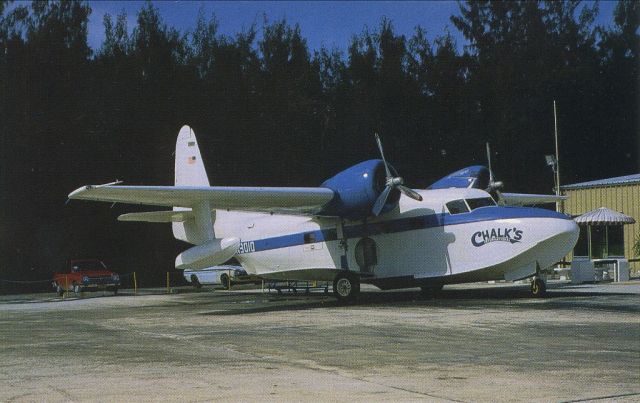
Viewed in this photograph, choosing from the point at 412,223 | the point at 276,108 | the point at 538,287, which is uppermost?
the point at 276,108

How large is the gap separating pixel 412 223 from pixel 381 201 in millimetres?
1202

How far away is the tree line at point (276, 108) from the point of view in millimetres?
40719

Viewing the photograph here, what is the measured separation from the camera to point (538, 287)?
21.4 m

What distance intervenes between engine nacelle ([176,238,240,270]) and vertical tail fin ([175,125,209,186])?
7348 millimetres

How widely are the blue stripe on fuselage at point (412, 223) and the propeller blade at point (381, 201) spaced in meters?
1.00

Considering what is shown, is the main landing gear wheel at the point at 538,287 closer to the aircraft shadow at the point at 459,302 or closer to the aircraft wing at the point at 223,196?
the aircraft shadow at the point at 459,302

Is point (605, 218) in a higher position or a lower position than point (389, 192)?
lower

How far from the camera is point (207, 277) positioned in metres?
36.4

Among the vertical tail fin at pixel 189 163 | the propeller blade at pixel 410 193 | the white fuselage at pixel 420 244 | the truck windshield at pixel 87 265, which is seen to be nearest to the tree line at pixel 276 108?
the truck windshield at pixel 87 265

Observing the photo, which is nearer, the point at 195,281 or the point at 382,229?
the point at 382,229

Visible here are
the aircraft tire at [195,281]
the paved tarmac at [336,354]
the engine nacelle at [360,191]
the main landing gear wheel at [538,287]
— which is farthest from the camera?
the aircraft tire at [195,281]

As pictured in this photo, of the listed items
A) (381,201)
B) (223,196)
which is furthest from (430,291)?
(223,196)

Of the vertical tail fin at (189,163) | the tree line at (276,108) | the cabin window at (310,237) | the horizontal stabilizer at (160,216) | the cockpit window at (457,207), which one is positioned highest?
the tree line at (276,108)

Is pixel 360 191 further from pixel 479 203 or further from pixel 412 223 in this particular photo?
pixel 479 203
